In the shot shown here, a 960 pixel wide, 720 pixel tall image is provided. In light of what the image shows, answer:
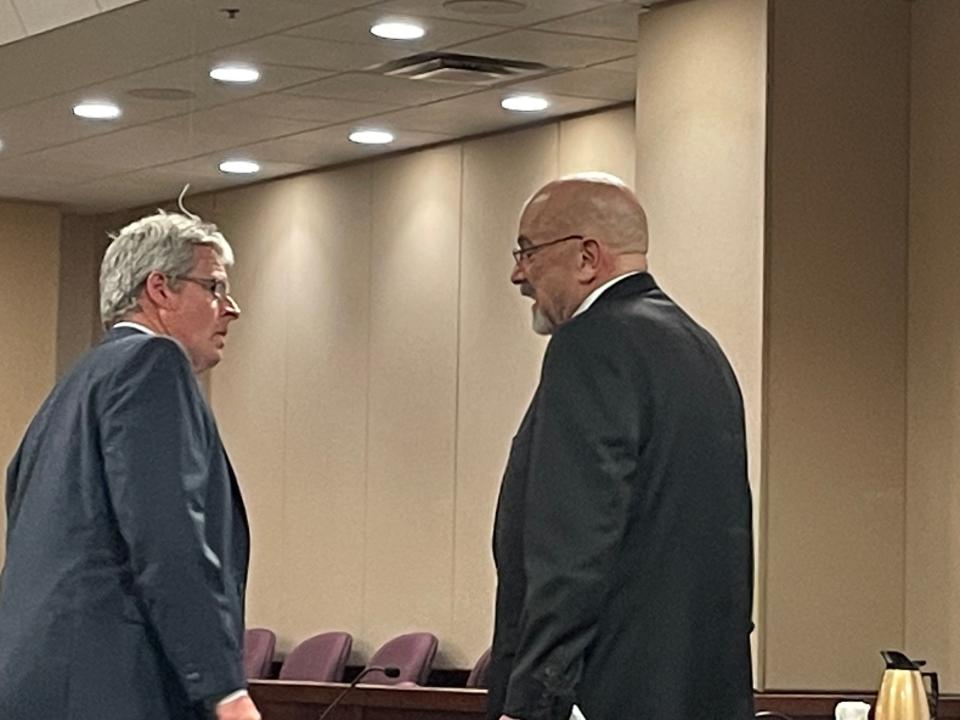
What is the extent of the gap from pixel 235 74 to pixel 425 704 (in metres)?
4.07

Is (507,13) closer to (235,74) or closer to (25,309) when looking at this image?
(235,74)

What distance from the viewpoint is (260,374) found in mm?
14617

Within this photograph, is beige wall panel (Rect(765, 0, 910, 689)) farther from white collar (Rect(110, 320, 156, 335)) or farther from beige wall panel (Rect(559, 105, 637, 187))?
white collar (Rect(110, 320, 156, 335))

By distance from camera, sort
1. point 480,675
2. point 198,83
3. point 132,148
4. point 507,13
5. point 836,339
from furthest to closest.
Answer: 1. point 132,148
2. point 480,675
3. point 198,83
4. point 507,13
5. point 836,339

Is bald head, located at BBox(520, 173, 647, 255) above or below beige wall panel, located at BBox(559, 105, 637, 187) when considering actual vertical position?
below

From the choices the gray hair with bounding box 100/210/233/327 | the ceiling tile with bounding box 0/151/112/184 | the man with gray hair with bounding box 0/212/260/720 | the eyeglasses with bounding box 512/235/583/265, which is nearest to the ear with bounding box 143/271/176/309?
the gray hair with bounding box 100/210/233/327

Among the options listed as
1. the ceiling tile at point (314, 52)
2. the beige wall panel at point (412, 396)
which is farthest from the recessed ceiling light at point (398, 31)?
the beige wall panel at point (412, 396)

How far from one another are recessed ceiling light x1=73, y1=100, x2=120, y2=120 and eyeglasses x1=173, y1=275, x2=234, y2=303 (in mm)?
7804

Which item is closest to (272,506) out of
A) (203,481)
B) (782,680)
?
(782,680)

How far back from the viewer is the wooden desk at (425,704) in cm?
811

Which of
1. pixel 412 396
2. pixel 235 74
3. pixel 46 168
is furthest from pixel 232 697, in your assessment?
pixel 46 168

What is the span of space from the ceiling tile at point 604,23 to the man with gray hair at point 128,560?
551 cm

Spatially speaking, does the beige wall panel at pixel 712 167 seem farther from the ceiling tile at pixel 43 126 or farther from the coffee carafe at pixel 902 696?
the ceiling tile at pixel 43 126

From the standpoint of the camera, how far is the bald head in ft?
13.0
